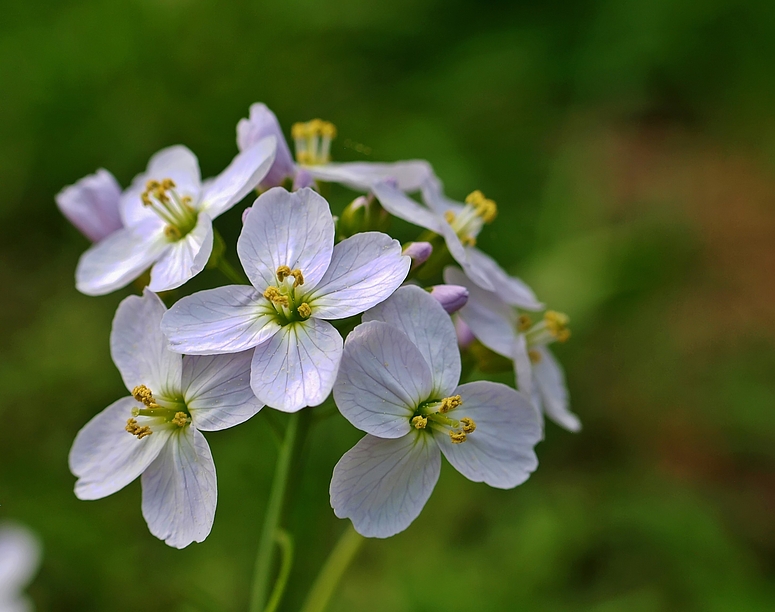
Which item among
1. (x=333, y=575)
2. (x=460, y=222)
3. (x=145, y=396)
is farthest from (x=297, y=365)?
(x=333, y=575)

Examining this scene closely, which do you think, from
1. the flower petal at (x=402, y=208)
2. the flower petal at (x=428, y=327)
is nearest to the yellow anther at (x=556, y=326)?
the flower petal at (x=402, y=208)

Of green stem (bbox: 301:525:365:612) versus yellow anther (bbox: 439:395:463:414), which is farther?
green stem (bbox: 301:525:365:612)

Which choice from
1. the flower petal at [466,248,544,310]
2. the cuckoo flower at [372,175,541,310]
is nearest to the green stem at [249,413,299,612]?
the cuckoo flower at [372,175,541,310]

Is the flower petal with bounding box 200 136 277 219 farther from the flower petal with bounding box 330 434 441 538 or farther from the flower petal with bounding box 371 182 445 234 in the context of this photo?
the flower petal with bounding box 330 434 441 538

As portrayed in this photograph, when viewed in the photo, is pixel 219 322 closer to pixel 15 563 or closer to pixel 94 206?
pixel 94 206

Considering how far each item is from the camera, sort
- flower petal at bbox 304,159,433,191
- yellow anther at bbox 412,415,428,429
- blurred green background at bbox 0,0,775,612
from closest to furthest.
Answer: yellow anther at bbox 412,415,428,429 → flower petal at bbox 304,159,433,191 → blurred green background at bbox 0,0,775,612

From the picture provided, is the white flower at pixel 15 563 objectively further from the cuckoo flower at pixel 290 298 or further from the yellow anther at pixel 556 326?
the yellow anther at pixel 556 326

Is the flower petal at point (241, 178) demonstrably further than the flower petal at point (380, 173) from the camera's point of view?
No
